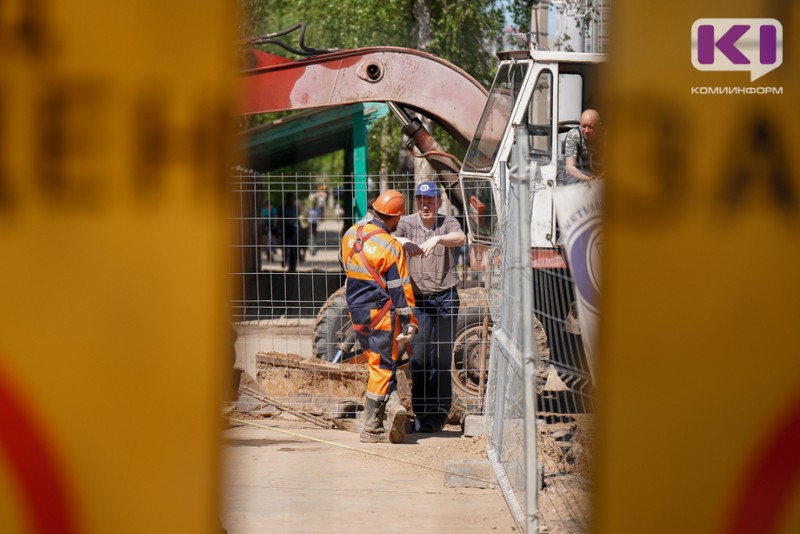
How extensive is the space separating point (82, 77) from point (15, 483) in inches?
35.0

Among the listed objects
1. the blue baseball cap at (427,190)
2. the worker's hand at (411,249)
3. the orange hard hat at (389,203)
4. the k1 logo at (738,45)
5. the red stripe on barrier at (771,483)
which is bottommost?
the red stripe on barrier at (771,483)

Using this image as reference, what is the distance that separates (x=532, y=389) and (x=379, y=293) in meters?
2.43

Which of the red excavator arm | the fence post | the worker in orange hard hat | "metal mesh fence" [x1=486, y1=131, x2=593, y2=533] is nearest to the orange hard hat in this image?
the worker in orange hard hat

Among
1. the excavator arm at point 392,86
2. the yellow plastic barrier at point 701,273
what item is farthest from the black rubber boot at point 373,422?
the yellow plastic barrier at point 701,273

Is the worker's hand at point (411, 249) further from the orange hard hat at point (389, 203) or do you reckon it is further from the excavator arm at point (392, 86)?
the excavator arm at point (392, 86)

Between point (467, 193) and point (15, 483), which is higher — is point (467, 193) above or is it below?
above

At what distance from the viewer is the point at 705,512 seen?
2.25m

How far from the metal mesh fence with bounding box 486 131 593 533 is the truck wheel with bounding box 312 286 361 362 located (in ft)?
5.23

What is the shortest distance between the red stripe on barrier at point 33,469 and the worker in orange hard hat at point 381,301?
4673mm

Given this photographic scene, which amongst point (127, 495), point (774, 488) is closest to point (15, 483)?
point (127, 495)

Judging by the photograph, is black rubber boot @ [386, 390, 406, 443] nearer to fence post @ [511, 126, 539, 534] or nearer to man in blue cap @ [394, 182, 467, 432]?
man in blue cap @ [394, 182, 467, 432]

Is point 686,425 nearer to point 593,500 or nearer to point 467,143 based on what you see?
point 593,500

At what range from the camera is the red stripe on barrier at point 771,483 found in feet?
7.36

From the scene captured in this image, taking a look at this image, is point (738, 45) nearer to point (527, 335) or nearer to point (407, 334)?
point (527, 335)
